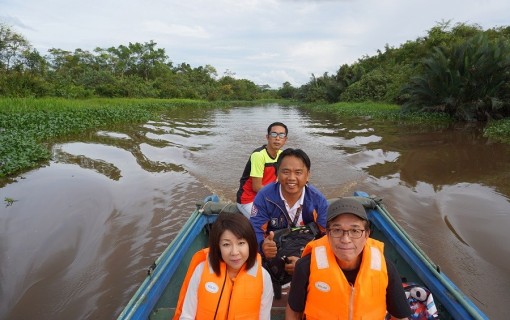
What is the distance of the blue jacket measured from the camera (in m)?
2.95

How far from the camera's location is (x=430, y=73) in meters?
15.8

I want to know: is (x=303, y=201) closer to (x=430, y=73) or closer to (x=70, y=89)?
(x=430, y=73)

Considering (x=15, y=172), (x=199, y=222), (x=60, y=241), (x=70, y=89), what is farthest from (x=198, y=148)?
(x=70, y=89)

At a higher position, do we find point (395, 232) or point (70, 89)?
point (70, 89)

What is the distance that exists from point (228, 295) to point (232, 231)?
397 millimetres

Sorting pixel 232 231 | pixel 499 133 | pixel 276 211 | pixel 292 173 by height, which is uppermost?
pixel 292 173

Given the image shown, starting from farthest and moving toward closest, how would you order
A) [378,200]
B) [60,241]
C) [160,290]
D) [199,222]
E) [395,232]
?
[60,241]
[378,200]
[199,222]
[395,232]
[160,290]

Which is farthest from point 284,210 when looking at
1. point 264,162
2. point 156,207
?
point 156,207

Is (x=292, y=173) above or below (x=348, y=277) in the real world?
above

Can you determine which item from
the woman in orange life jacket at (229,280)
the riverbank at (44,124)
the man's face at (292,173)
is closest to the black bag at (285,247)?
the man's face at (292,173)

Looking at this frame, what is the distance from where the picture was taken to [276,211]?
297 centimetres

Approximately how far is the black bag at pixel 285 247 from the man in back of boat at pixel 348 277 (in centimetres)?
76

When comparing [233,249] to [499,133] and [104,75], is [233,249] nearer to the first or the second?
[499,133]

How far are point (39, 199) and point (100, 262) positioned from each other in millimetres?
2312
